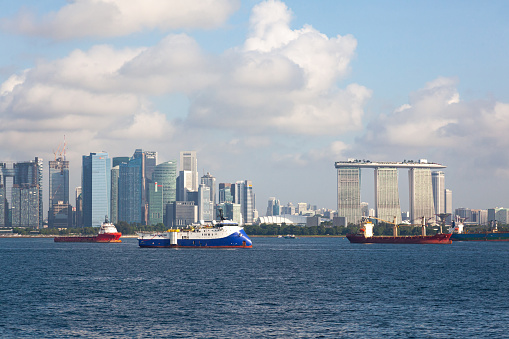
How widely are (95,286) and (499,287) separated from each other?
221 ft

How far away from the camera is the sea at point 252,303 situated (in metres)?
69.5

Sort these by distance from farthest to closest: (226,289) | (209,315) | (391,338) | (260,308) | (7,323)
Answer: (226,289), (260,308), (209,315), (7,323), (391,338)

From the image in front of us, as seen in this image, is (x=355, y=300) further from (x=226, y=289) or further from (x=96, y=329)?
(x=96, y=329)

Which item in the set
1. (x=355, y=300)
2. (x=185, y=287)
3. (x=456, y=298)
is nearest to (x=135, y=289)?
(x=185, y=287)

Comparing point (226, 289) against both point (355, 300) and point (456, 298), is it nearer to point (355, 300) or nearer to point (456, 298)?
point (355, 300)

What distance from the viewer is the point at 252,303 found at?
87812 millimetres

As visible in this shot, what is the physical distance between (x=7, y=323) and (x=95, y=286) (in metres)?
35.3

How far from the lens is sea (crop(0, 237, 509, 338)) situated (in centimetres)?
6950

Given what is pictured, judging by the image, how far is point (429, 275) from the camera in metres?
130

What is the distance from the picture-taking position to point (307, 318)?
76.9 meters

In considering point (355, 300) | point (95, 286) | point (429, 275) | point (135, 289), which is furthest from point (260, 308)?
point (429, 275)

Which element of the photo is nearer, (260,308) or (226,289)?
(260,308)

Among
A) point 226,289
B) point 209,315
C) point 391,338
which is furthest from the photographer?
point 226,289

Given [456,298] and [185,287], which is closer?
[456,298]
